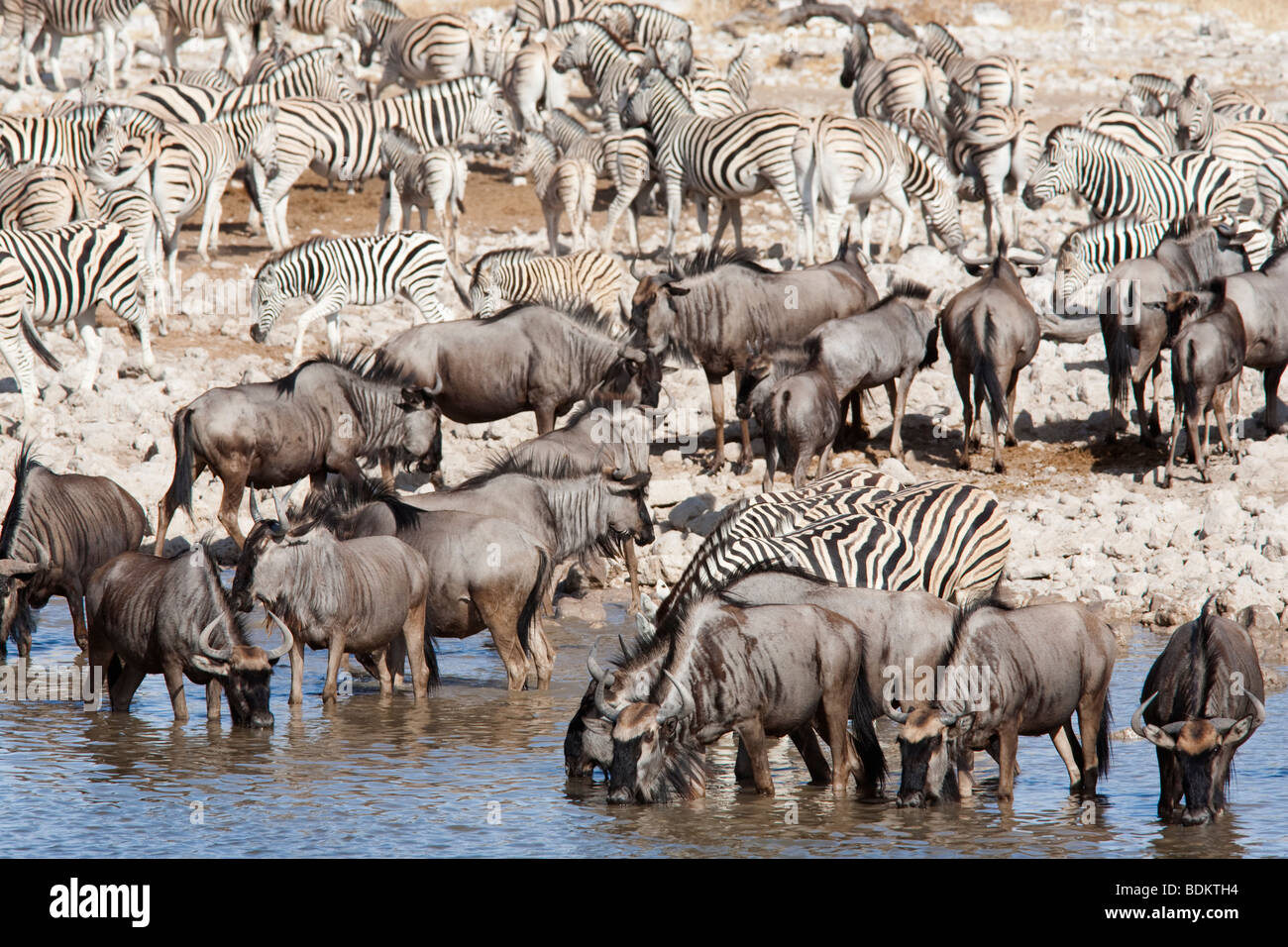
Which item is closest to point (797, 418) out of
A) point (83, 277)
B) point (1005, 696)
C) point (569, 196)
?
point (1005, 696)

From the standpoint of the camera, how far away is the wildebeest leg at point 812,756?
8492 millimetres

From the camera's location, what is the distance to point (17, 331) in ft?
48.0

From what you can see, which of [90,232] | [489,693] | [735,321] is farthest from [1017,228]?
[489,693]

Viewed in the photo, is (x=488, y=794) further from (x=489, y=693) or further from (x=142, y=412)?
(x=142, y=412)

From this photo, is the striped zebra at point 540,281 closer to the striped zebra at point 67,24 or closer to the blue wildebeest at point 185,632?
the blue wildebeest at point 185,632

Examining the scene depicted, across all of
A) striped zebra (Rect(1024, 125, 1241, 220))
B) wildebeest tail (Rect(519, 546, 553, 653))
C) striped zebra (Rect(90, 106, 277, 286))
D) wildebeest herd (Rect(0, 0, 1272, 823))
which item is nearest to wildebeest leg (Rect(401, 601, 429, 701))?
wildebeest herd (Rect(0, 0, 1272, 823))

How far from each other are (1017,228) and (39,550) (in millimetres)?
12331

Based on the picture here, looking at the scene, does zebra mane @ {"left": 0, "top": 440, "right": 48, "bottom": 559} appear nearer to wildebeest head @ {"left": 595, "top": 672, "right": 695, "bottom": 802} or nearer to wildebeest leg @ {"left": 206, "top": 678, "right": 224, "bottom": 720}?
wildebeest leg @ {"left": 206, "top": 678, "right": 224, "bottom": 720}

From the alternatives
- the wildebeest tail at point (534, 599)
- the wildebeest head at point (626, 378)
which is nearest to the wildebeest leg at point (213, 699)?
the wildebeest tail at point (534, 599)

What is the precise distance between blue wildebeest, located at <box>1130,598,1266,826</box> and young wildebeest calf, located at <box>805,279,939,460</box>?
5.50m

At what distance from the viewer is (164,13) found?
2627 centimetres

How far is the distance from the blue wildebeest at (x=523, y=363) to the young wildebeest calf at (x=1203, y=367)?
12.5 ft

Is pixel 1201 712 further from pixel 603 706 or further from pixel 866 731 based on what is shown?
pixel 603 706

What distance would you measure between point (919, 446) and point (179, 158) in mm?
8066
